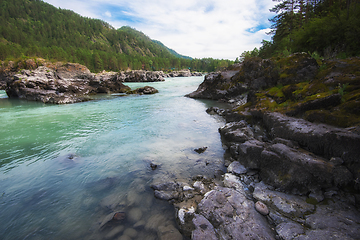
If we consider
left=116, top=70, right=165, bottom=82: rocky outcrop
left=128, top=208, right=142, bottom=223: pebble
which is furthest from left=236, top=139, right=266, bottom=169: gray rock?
left=116, top=70, right=165, bottom=82: rocky outcrop

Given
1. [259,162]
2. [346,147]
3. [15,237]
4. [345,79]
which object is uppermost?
[345,79]

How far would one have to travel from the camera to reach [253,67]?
2270 centimetres

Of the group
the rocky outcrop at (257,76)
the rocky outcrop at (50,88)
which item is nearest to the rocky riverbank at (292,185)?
the rocky outcrop at (257,76)

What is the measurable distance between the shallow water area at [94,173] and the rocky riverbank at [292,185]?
40.5 inches

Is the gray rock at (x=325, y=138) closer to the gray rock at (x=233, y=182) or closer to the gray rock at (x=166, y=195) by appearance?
the gray rock at (x=233, y=182)

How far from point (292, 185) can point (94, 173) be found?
27.6 ft

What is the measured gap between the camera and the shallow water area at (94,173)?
16.4 ft

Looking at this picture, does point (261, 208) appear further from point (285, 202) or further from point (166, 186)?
point (166, 186)

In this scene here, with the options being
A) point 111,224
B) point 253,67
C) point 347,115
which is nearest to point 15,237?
point 111,224

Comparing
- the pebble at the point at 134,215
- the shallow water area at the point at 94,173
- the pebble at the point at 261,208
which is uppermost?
the pebble at the point at 261,208

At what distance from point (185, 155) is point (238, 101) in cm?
1738

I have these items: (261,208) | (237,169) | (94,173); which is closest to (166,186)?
(237,169)

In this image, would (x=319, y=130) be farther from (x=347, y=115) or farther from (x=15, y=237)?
(x=15, y=237)

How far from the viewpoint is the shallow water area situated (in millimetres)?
5012
